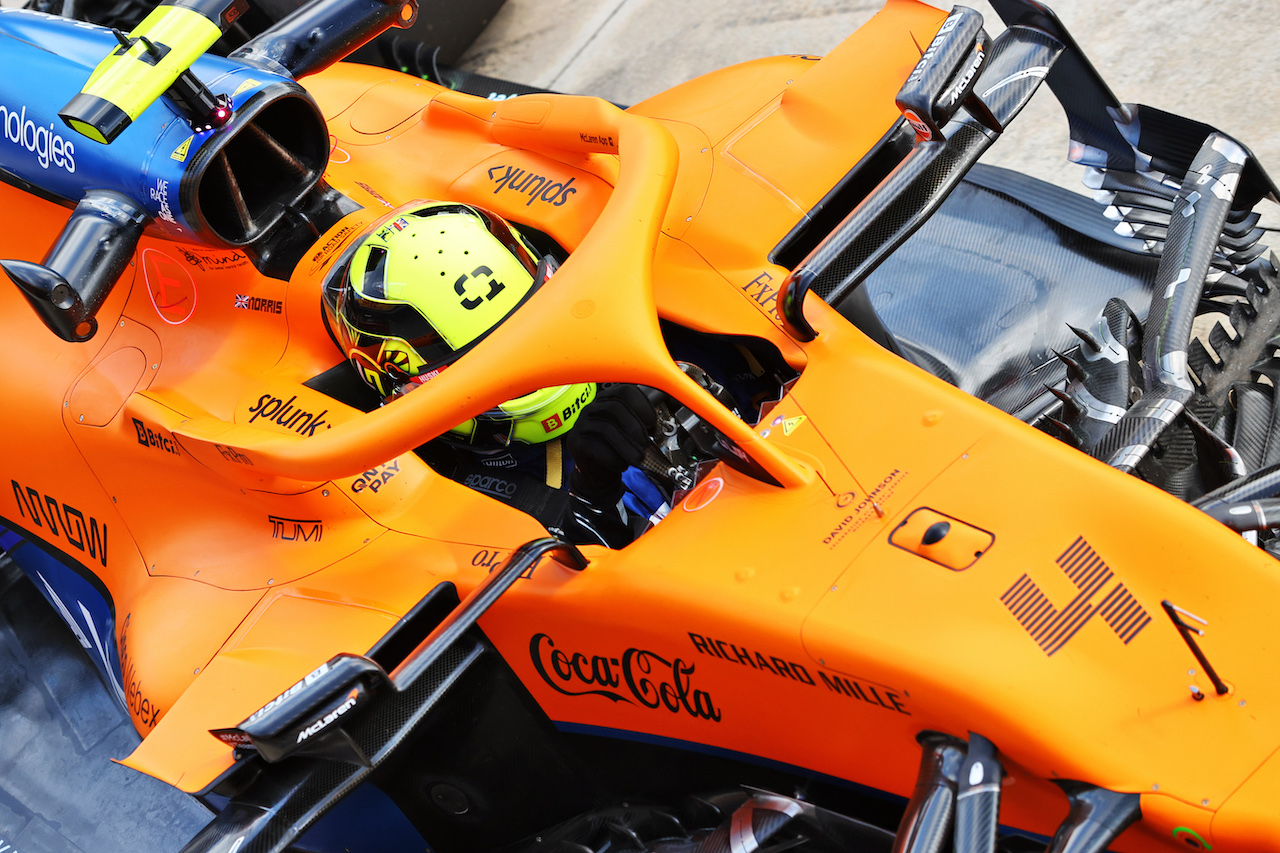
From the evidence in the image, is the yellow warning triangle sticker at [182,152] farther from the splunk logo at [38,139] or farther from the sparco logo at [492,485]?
the sparco logo at [492,485]

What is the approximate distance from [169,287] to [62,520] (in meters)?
0.72

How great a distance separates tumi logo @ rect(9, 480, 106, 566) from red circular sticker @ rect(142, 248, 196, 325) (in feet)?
1.96

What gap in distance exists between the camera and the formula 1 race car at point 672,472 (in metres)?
1.83

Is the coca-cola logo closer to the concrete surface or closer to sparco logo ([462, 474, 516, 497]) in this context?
sparco logo ([462, 474, 516, 497])

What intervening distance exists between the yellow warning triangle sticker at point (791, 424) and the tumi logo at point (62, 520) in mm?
1925

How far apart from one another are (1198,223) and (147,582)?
105 inches

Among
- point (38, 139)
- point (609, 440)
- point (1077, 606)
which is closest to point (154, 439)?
point (38, 139)

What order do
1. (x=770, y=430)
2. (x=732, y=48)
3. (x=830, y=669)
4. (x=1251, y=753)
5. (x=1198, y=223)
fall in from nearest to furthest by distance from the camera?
(x=1251, y=753) → (x=830, y=669) → (x=770, y=430) → (x=1198, y=223) → (x=732, y=48)

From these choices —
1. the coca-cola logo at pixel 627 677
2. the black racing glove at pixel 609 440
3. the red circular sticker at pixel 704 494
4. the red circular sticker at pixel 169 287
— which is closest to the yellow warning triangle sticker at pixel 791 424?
the red circular sticker at pixel 704 494

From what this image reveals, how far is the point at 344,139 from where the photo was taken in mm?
3566

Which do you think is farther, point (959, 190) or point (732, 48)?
point (732, 48)

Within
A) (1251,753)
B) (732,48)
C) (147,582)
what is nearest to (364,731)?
(147,582)

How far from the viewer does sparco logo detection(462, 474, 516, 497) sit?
2.75 metres

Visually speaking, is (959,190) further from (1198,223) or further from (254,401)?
(254,401)
